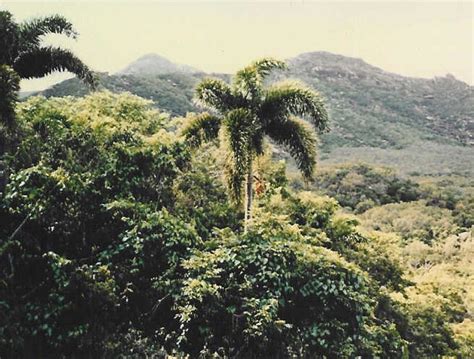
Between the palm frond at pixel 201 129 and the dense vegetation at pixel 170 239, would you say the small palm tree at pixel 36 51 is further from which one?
the palm frond at pixel 201 129

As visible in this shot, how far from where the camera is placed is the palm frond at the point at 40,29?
48.8ft

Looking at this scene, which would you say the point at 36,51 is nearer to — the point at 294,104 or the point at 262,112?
the point at 262,112

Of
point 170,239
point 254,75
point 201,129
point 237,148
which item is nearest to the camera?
point 170,239

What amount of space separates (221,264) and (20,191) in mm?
4363

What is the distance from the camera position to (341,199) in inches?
2275

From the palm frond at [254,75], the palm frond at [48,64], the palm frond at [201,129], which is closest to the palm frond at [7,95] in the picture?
the palm frond at [48,64]

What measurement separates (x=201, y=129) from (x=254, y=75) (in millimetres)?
1895

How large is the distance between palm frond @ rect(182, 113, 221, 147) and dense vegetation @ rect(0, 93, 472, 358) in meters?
0.71

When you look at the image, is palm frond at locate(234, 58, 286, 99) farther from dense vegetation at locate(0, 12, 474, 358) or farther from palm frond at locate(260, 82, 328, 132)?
palm frond at locate(260, 82, 328, 132)

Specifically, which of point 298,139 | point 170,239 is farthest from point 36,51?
point 298,139

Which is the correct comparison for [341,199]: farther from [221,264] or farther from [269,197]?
[221,264]

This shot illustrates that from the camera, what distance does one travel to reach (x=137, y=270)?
40.4ft

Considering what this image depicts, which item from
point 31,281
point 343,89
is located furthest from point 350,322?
point 343,89

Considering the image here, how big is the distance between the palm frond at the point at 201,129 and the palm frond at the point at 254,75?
103cm
